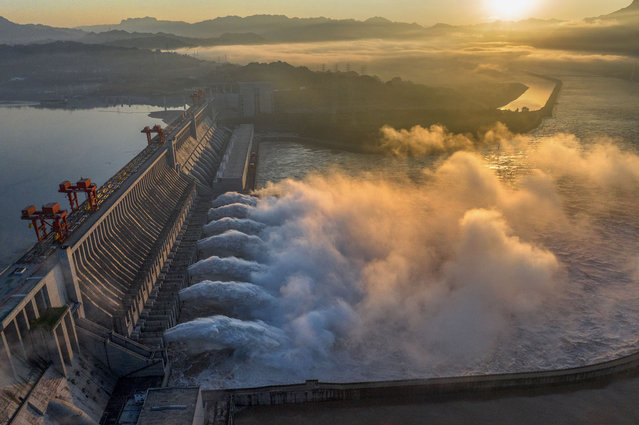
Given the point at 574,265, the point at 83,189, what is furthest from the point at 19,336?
the point at 574,265

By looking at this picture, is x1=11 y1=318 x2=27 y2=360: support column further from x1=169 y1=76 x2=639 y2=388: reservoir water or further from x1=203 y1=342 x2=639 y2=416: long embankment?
x1=203 y1=342 x2=639 y2=416: long embankment

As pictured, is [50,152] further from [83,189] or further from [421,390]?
[421,390]

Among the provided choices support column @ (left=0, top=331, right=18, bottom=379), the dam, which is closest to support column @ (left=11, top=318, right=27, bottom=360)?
the dam

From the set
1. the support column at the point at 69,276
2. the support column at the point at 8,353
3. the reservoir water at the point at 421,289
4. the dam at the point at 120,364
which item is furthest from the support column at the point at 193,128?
the support column at the point at 8,353

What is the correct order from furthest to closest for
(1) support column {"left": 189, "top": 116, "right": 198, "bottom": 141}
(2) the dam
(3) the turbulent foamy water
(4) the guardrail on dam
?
(1) support column {"left": 189, "top": 116, "right": 198, "bottom": 141}
(3) the turbulent foamy water
(4) the guardrail on dam
(2) the dam

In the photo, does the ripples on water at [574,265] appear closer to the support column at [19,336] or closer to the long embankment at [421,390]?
the long embankment at [421,390]

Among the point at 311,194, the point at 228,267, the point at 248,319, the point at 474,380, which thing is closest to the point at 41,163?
the point at 311,194
